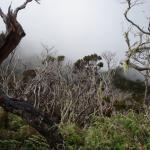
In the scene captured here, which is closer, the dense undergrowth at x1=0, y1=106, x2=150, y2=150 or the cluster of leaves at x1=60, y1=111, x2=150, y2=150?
the cluster of leaves at x1=60, y1=111, x2=150, y2=150

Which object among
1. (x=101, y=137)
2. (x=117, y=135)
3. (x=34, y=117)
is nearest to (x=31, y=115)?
(x=34, y=117)

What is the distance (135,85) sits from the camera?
247 feet

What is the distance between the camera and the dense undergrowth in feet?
37.6

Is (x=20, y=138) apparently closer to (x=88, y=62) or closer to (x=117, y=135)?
(x=117, y=135)

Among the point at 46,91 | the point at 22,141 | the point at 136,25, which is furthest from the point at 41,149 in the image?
the point at 46,91

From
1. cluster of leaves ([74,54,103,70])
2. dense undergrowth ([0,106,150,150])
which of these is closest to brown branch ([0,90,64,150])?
dense undergrowth ([0,106,150,150])

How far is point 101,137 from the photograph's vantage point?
1220 centimetres

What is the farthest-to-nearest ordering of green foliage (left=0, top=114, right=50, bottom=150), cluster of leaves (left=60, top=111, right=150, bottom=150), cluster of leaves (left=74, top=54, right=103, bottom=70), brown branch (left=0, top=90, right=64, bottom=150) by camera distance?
cluster of leaves (left=74, top=54, right=103, bottom=70), green foliage (left=0, top=114, right=50, bottom=150), brown branch (left=0, top=90, right=64, bottom=150), cluster of leaves (left=60, top=111, right=150, bottom=150)

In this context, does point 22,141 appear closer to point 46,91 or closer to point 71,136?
point 71,136

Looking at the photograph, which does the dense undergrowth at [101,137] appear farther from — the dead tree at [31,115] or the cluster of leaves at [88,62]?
the cluster of leaves at [88,62]

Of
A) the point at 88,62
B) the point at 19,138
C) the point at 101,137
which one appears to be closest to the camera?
the point at 101,137

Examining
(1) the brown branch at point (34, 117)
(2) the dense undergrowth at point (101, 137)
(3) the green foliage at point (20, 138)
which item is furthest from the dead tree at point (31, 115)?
(3) the green foliage at point (20, 138)

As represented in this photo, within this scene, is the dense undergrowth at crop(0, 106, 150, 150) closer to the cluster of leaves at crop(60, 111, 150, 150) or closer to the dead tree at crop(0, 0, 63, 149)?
the cluster of leaves at crop(60, 111, 150, 150)

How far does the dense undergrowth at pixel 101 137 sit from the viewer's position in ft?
37.6
